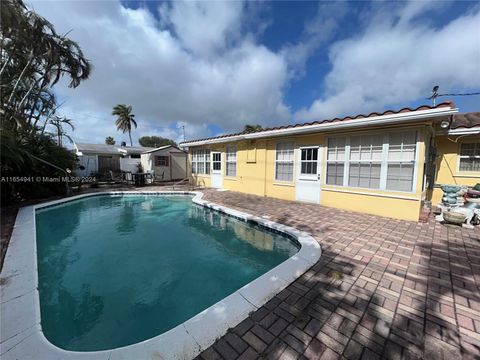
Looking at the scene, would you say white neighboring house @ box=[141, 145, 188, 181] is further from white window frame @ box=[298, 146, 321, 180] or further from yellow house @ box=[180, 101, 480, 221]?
white window frame @ box=[298, 146, 321, 180]

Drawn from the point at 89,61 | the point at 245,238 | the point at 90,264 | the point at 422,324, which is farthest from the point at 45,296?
the point at 89,61

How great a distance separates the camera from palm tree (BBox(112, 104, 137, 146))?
29266 millimetres

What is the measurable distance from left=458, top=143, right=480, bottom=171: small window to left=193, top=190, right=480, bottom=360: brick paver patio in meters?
4.42

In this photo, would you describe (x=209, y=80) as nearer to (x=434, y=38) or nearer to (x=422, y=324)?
(x=434, y=38)

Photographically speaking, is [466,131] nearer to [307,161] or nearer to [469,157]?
[469,157]

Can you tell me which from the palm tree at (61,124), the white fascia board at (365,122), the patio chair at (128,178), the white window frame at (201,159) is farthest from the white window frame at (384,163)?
the palm tree at (61,124)

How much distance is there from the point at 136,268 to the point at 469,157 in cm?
1041

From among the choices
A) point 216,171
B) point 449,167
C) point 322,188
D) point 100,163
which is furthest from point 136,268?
point 100,163

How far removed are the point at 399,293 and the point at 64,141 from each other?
53.3 feet

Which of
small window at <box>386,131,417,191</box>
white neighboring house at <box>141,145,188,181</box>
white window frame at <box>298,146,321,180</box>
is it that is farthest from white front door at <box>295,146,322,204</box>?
white neighboring house at <box>141,145,188,181</box>

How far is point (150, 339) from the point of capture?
1.87m

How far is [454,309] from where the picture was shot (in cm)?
225

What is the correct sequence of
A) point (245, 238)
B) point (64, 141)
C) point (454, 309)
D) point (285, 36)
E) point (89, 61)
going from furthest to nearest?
point (64, 141) < point (89, 61) < point (285, 36) < point (245, 238) < point (454, 309)

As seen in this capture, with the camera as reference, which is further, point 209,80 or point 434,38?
point 209,80
